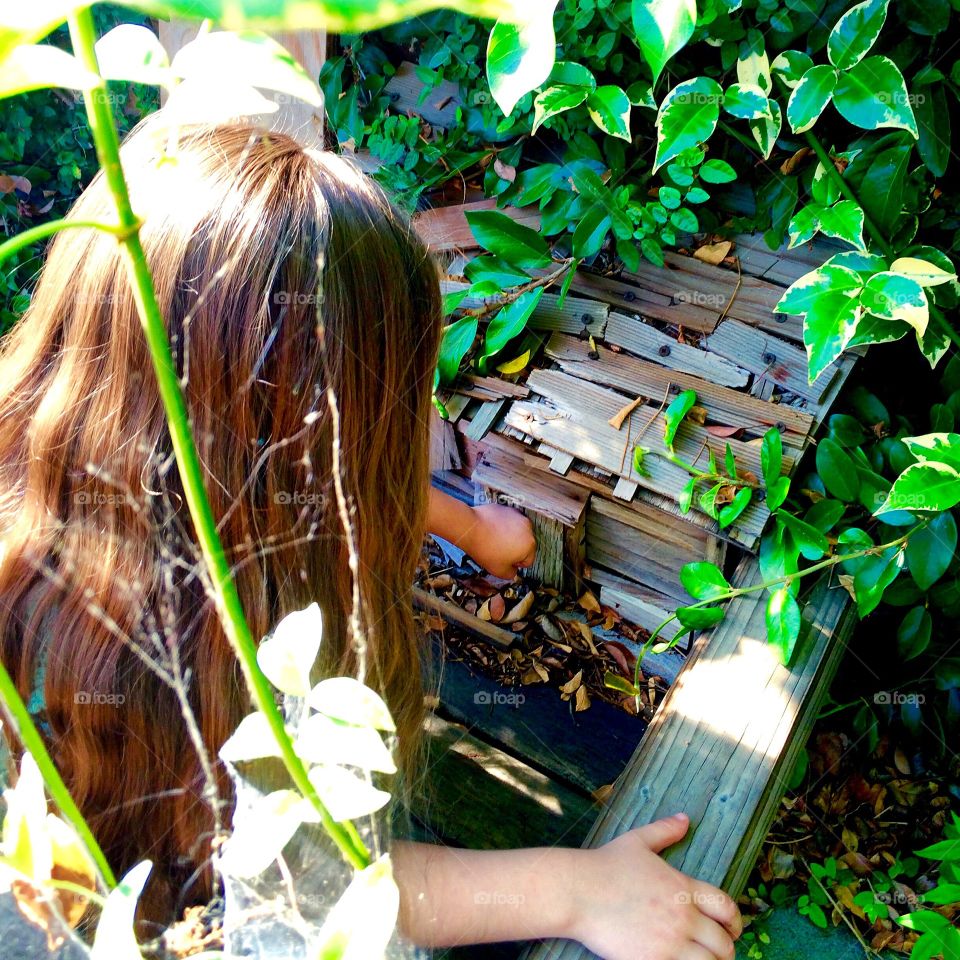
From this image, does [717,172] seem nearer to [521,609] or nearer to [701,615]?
[701,615]

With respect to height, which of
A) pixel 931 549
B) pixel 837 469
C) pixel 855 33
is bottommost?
pixel 931 549

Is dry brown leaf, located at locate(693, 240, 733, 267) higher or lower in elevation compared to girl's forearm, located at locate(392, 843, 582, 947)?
higher

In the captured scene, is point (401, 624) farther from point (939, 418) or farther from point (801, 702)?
point (939, 418)

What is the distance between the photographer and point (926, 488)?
1169 mm

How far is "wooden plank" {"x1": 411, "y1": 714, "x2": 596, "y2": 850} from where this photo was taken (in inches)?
64.8

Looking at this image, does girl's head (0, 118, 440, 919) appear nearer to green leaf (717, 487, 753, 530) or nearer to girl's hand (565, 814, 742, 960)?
girl's hand (565, 814, 742, 960)

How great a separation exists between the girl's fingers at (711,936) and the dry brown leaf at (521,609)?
895 millimetres

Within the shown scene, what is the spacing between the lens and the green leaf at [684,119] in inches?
54.7

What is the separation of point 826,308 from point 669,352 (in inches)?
13.9

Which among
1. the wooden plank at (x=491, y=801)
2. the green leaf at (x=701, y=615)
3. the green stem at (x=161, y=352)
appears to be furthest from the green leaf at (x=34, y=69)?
the wooden plank at (x=491, y=801)

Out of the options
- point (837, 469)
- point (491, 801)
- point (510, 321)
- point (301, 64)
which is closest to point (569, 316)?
point (510, 321)

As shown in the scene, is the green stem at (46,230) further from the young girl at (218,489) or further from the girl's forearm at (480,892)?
the girl's forearm at (480,892)

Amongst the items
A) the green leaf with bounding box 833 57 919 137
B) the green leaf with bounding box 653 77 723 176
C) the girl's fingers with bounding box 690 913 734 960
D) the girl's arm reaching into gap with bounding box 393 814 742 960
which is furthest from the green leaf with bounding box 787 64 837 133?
the girl's fingers with bounding box 690 913 734 960

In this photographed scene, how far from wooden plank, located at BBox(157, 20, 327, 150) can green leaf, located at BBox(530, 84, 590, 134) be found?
524mm
